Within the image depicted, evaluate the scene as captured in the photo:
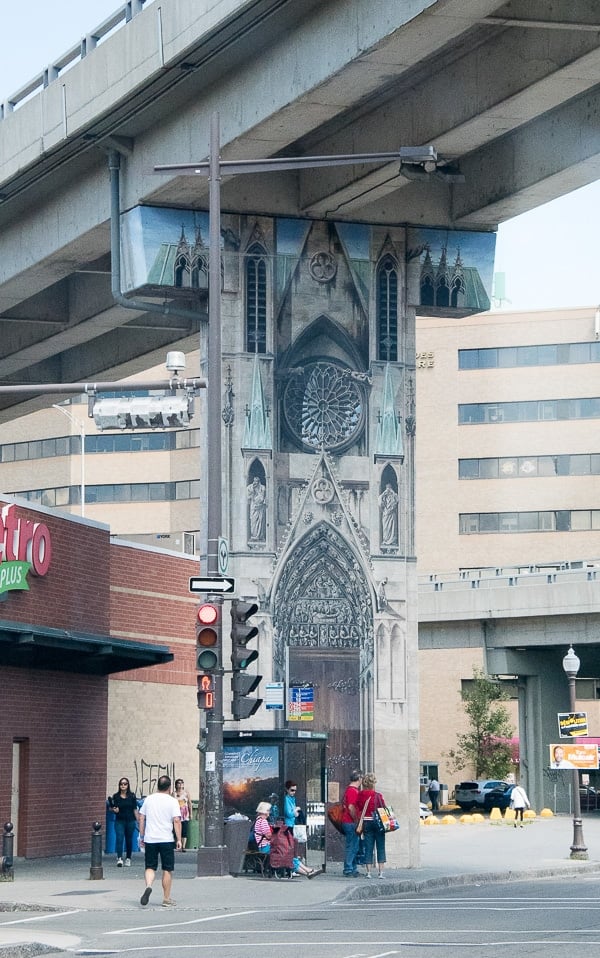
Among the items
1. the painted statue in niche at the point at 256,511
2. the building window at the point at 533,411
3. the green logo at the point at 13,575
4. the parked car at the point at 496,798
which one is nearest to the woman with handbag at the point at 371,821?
the painted statue in niche at the point at 256,511

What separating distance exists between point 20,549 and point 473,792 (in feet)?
139

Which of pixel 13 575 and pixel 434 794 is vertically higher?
pixel 13 575

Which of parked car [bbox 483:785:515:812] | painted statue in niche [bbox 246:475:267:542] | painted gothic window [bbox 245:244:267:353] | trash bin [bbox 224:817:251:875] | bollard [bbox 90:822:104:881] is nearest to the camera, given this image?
bollard [bbox 90:822:104:881]

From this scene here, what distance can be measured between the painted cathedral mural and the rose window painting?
0.02 metres

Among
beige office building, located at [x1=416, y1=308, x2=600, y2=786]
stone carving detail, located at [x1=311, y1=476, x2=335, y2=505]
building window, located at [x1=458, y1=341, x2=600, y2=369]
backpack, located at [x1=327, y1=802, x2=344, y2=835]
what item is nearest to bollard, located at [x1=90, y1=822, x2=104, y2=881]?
backpack, located at [x1=327, y1=802, x2=344, y2=835]

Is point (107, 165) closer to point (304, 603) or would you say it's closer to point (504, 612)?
point (304, 603)

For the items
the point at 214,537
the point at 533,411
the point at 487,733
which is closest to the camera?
the point at 214,537

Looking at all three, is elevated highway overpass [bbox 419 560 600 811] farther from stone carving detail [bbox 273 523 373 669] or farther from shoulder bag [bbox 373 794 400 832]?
shoulder bag [bbox 373 794 400 832]

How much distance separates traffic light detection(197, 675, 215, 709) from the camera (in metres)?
23.7

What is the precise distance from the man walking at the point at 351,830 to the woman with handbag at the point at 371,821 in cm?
13

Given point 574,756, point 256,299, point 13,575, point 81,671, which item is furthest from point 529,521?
point 13,575

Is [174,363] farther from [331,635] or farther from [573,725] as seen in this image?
[573,725]

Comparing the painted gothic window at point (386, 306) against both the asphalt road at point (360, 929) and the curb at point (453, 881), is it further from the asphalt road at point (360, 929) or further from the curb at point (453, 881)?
the asphalt road at point (360, 929)

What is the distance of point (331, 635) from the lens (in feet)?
100
